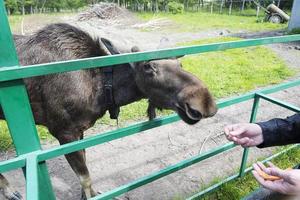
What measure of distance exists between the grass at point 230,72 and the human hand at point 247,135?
3.13m

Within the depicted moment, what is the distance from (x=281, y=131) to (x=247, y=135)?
A: 22 centimetres

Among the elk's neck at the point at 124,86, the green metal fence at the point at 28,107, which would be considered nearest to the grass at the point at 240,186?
the elk's neck at the point at 124,86

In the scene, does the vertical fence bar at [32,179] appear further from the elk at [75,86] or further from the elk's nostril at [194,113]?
the elk at [75,86]

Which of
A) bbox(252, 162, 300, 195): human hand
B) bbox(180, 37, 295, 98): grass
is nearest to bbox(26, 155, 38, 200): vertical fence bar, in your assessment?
bbox(252, 162, 300, 195): human hand

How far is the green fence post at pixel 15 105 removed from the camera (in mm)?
1349

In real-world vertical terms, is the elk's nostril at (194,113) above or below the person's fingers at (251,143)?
above

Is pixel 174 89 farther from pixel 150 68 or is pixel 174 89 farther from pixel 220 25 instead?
pixel 220 25

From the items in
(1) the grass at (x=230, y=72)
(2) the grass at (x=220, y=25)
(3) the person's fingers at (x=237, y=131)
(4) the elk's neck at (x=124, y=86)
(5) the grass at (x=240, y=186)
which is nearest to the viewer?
(3) the person's fingers at (x=237, y=131)

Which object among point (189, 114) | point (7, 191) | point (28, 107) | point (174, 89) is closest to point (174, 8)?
point (7, 191)

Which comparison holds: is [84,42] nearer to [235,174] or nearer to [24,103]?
[24,103]

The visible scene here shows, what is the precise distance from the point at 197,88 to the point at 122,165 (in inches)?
81.9

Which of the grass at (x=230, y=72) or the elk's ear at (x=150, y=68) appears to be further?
the grass at (x=230, y=72)

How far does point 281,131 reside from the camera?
6.26ft

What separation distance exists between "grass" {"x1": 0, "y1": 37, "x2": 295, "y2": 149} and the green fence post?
3062 mm
